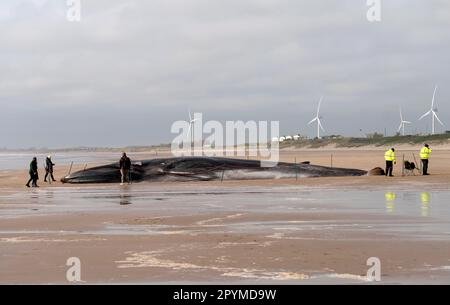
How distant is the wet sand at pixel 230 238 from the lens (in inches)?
297

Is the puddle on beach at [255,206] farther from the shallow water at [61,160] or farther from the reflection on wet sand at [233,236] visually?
the shallow water at [61,160]

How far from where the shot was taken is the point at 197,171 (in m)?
29.4

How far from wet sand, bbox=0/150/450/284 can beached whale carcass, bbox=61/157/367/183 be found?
9081 millimetres

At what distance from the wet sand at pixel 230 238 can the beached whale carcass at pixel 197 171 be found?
9081mm

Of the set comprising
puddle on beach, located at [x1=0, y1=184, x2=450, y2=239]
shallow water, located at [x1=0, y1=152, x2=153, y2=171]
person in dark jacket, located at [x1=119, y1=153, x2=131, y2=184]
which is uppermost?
person in dark jacket, located at [x1=119, y1=153, x2=131, y2=184]

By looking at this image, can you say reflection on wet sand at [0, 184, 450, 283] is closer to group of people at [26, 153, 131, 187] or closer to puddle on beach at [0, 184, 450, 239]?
puddle on beach at [0, 184, 450, 239]

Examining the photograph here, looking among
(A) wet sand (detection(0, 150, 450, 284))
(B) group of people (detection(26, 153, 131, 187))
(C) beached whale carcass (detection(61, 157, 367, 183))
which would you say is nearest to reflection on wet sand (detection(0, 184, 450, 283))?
(A) wet sand (detection(0, 150, 450, 284))

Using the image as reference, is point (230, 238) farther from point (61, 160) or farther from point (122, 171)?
point (61, 160)

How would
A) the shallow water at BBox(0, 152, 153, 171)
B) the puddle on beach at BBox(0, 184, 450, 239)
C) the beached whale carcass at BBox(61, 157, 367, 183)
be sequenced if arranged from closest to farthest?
the puddle on beach at BBox(0, 184, 450, 239) → the beached whale carcass at BBox(61, 157, 367, 183) → the shallow water at BBox(0, 152, 153, 171)

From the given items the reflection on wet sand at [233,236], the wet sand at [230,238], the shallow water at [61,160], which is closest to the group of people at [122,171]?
the wet sand at [230,238]

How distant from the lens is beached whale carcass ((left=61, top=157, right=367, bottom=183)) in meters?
28.7

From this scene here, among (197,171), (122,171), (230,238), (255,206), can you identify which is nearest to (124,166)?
(122,171)
